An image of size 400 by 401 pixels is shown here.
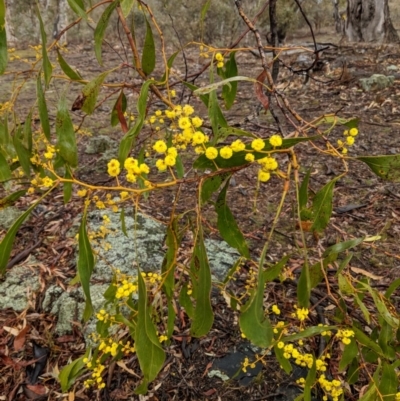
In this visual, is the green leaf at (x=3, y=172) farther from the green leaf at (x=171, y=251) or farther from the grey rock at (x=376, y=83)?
the grey rock at (x=376, y=83)

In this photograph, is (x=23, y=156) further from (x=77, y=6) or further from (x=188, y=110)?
(x=188, y=110)

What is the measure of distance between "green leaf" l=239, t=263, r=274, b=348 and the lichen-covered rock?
1.61 meters

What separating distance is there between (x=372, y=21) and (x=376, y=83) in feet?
10.4

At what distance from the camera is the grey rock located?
14.6 feet

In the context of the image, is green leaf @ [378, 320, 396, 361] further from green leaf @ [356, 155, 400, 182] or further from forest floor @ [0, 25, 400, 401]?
green leaf @ [356, 155, 400, 182]

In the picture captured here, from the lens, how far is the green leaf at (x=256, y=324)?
2.80 feet

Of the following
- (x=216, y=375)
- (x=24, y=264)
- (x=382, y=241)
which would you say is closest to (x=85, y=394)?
(x=216, y=375)

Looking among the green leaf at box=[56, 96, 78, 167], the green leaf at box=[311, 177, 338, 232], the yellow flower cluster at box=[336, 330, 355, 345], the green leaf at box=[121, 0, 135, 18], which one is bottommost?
the yellow flower cluster at box=[336, 330, 355, 345]

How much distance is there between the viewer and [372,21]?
272 inches

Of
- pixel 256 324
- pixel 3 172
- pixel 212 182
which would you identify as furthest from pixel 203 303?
pixel 3 172

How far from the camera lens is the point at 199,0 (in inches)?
407

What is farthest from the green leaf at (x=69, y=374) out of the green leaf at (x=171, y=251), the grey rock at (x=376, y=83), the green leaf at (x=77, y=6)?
the grey rock at (x=376, y=83)

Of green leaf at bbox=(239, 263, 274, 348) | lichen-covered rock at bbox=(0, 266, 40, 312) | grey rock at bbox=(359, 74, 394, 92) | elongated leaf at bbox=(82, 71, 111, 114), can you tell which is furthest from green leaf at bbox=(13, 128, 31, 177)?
grey rock at bbox=(359, 74, 394, 92)

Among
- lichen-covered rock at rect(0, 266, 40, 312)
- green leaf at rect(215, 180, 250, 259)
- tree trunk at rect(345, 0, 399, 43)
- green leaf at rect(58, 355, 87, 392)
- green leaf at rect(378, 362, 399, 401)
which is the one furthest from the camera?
tree trunk at rect(345, 0, 399, 43)
